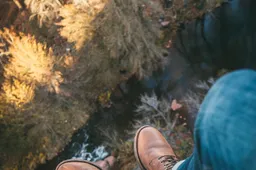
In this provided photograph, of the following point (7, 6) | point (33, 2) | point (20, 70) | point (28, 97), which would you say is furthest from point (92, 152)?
point (7, 6)

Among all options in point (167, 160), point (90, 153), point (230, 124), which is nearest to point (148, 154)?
point (167, 160)

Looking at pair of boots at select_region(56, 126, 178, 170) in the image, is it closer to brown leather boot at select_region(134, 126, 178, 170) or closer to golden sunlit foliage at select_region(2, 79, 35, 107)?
brown leather boot at select_region(134, 126, 178, 170)

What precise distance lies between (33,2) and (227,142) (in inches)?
160

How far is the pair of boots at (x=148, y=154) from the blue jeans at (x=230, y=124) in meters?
1.22

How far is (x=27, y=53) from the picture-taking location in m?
3.33

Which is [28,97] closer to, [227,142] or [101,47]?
[101,47]

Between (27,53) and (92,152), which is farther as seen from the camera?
(92,152)

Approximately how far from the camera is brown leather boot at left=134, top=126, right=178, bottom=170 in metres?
1.74

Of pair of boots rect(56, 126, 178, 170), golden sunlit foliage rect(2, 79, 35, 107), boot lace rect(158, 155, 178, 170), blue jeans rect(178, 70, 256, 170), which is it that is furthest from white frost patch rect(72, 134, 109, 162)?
blue jeans rect(178, 70, 256, 170)

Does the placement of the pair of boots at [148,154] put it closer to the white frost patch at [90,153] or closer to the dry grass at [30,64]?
the dry grass at [30,64]

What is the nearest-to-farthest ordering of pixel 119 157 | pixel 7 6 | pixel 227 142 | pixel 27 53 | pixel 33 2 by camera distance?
1. pixel 227 142
2. pixel 27 53
3. pixel 33 2
4. pixel 119 157
5. pixel 7 6

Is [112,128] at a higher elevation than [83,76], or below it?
below

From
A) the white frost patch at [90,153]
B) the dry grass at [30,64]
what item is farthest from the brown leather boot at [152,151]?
the white frost patch at [90,153]

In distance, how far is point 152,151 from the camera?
1.90 meters
